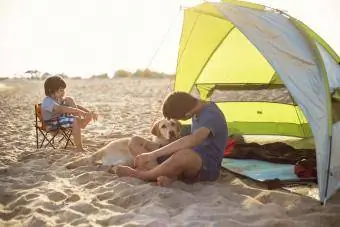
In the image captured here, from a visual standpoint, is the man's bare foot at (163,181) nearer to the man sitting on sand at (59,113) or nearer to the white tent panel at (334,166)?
the white tent panel at (334,166)

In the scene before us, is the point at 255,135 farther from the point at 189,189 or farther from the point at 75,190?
the point at 75,190

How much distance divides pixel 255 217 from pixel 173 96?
4.37 ft

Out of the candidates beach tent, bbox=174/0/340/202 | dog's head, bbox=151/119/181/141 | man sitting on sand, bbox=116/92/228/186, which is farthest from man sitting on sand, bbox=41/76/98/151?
man sitting on sand, bbox=116/92/228/186

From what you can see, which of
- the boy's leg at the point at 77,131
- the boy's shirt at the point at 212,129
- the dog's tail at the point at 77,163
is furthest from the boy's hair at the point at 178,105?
the boy's leg at the point at 77,131

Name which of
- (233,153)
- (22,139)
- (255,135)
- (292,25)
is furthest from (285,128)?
(22,139)

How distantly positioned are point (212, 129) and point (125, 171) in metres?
1.06

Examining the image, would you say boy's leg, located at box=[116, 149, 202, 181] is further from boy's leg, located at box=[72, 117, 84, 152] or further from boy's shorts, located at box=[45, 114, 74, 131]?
boy's shorts, located at box=[45, 114, 74, 131]

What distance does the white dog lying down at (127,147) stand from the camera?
15.7ft

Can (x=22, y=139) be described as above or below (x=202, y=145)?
below

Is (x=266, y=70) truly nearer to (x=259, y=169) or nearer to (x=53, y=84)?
(x=259, y=169)

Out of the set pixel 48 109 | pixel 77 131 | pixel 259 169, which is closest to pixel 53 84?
pixel 48 109

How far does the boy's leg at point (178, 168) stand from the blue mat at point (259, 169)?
2.68 feet

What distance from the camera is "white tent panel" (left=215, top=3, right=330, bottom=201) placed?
3.76 metres

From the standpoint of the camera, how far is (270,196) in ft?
12.4
